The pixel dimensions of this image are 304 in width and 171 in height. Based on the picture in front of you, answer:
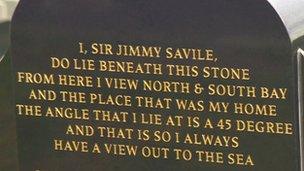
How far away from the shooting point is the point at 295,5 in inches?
242

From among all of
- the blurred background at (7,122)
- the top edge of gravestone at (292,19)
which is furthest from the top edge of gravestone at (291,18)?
the blurred background at (7,122)

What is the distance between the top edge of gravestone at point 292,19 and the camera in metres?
5.87

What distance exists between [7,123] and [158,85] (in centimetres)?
94

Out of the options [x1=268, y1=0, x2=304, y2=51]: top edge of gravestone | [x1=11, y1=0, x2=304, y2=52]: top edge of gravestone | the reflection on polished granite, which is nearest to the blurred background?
the reflection on polished granite

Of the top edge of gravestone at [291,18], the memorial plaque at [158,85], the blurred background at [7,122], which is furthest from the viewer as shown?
the blurred background at [7,122]

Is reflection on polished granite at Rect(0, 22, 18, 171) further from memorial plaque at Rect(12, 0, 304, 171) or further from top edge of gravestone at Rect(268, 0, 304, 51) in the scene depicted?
top edge of gravestone at Rect(268, 0, 304, 51)

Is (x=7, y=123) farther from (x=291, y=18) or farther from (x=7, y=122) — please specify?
(x=291, y=18)

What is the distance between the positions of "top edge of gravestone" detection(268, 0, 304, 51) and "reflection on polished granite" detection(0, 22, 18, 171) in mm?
1516

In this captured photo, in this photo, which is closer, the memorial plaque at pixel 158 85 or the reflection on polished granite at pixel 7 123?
the memorial plaque at pixel 158 85

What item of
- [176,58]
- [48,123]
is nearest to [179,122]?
[176,58]

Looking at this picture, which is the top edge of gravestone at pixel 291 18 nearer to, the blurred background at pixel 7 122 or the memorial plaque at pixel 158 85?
the memorial plaque at pixel 158 85

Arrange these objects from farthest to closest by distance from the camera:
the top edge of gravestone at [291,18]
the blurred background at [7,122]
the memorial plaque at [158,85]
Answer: the blurred background at [7,122] < the memorial plaque at [158,85] < the top edge of gravestone at [291,18]

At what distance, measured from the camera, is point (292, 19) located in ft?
19.6

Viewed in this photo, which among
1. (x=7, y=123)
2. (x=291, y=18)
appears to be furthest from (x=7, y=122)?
(x=291, y=18)
